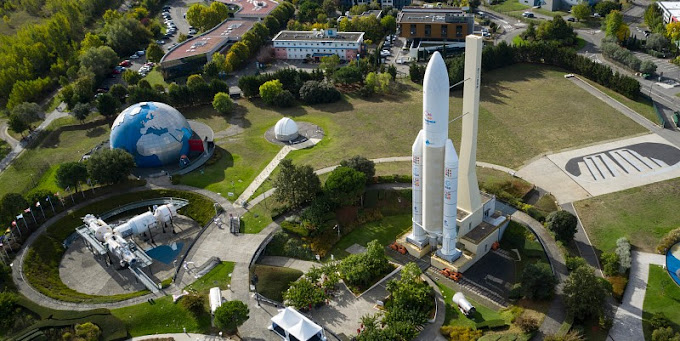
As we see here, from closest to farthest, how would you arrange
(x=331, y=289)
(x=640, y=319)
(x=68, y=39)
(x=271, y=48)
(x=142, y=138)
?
(x=640, y=319) → (x=331, y=289) → (x=142, y=138) → (x=271, y=48) → (x=68, y=39)

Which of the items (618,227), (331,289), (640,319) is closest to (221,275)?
(331,289)

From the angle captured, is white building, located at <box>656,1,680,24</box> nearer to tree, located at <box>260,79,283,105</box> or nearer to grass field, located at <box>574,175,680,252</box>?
grass field, located at <box>574,175,680,252</box>

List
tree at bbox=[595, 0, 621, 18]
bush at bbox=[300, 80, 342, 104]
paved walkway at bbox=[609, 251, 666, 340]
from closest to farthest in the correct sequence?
paved walkway at bbox=[609, 251, 666, 340] < bush at bbox=[300, 80, 342, 104] < tree at bbox=[595, 0, 621, 18]

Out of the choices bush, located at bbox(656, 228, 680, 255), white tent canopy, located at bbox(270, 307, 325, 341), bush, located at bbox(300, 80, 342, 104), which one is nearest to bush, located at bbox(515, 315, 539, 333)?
white tent canopy, located at bbox(270, 307, 325, 341)

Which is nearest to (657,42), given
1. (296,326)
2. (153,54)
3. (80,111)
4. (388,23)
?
(388,23)

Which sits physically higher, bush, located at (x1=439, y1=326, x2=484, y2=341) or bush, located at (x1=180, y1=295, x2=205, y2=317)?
bush, located at (x1=180, y1=295, x2=205, y2=317)

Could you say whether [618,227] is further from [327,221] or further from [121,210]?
[121,210]

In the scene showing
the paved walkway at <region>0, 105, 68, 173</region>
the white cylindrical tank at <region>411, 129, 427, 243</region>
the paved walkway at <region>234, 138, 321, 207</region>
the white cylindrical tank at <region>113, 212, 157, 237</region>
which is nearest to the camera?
the white cylindrical tank at <region>411, 129, 427, 243</region>
